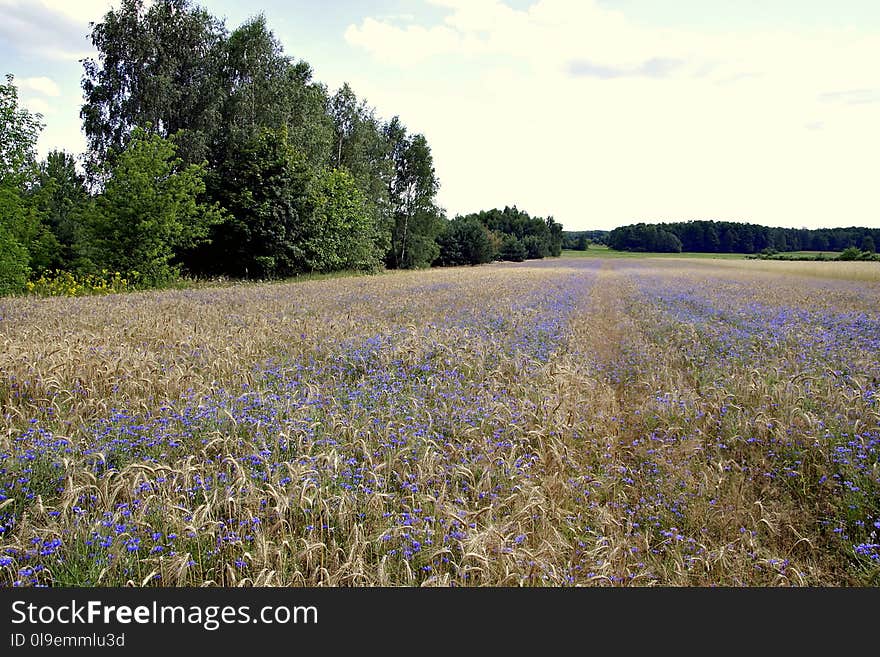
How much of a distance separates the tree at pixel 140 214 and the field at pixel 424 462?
1931cm

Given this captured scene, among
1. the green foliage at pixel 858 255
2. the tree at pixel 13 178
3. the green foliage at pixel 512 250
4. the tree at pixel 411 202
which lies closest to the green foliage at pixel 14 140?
the tree at pixel 13 178

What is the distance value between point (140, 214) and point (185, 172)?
10.8 ft

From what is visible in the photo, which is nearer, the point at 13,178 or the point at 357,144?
the point at 13,178

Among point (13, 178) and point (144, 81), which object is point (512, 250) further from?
point (13, 178)

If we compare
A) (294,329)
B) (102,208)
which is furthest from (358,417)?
(102,208)

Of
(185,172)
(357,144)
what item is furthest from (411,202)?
(185,172)

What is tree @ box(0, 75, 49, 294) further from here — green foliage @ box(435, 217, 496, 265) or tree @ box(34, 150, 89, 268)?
green foliage @ box(435, 217, 496, 265)

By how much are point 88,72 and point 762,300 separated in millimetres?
38029

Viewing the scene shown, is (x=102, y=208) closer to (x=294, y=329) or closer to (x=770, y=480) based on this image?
(x=294, y=329)

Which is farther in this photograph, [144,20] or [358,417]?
[144,20]

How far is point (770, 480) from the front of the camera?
184 inches

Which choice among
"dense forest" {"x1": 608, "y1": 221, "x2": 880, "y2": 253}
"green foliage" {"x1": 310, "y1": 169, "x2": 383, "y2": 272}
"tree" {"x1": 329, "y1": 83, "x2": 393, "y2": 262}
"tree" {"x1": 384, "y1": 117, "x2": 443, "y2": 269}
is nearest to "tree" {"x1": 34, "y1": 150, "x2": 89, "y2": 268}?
"green foliage" {"x1": 310, "y1": 169, "x2": 383, "y2": 272}

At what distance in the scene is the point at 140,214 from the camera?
26.7 m

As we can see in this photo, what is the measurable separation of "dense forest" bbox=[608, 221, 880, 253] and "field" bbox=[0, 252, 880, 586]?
135 metres
